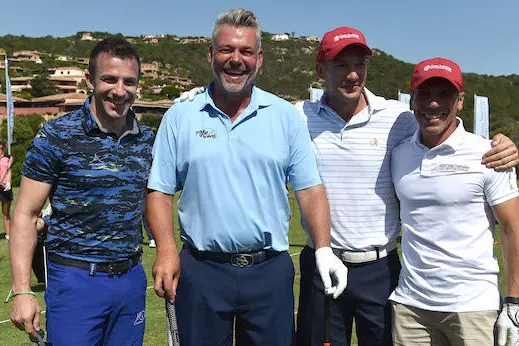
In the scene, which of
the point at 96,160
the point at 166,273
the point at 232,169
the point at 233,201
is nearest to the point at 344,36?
the point at 232,169

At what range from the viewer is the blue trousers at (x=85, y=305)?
302cm

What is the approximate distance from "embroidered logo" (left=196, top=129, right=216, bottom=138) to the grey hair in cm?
46

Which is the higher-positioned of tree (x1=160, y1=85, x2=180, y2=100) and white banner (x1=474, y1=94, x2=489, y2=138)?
tree (x1=160, y1=85, x2=180, y2=100)

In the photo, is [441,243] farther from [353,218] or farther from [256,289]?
[256,289]

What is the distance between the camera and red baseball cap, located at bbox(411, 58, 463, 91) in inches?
127

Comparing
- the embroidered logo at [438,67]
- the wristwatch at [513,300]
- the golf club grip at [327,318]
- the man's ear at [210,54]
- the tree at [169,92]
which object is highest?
the tree at [169,92]

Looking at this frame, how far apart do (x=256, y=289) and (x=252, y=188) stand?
1.75 ft

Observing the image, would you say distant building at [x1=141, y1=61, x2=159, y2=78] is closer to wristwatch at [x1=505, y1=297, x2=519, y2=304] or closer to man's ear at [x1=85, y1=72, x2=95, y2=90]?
man's ear at [x1=85, y1=72, x2=95, y2=90]

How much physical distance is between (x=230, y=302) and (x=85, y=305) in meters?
0.74

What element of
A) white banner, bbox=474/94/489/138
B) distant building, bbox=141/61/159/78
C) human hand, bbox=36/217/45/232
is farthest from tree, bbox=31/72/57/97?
human hand, bbox=36/217/45/232

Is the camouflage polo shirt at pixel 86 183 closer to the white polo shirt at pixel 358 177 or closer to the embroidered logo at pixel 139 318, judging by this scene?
the embroidered logo at pixel 139 318

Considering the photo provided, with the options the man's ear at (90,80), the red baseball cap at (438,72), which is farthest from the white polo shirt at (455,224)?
the man's ear at (90,80)

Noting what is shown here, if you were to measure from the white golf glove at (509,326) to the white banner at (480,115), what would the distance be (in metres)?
16.1

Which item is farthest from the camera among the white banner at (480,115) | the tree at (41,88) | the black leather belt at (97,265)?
the tree at (41,88)
